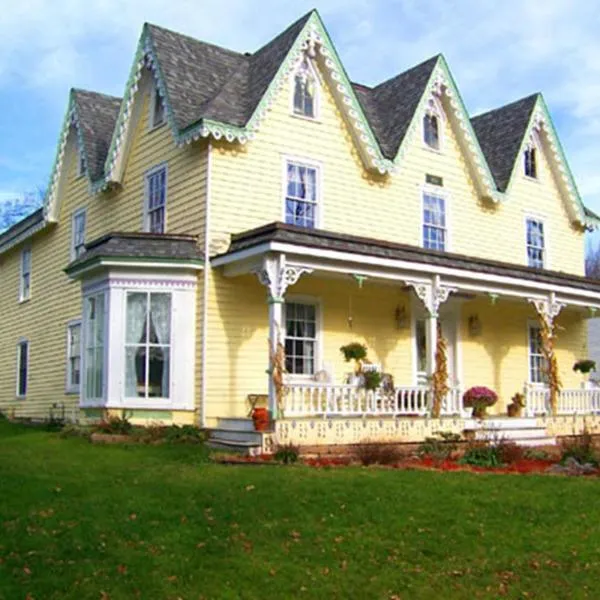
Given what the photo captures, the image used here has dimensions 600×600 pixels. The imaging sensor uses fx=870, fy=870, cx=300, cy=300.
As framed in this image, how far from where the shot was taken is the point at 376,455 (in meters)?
15.6

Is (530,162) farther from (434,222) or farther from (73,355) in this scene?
(73,355)

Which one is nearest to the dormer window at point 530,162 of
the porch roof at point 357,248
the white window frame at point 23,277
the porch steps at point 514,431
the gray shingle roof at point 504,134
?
the gray shingle roof at point 504,134

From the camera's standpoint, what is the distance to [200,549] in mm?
A: 9188

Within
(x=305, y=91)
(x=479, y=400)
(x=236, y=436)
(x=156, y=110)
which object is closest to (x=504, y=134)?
(x=305, y=91)

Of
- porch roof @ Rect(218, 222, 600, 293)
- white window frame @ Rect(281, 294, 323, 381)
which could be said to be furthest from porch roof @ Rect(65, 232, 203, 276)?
white window frame @ Rect(281, 294, 323, 381)

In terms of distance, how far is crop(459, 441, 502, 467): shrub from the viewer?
16234 millimetres

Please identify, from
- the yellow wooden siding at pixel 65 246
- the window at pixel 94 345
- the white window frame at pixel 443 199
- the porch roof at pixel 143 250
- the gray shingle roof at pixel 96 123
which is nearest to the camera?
the porch roof at pixel 143 250

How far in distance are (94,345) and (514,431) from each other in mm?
9983

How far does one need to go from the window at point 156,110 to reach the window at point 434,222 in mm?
7530

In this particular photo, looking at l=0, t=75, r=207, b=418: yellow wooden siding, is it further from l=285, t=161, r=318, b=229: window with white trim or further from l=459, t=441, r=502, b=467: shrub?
l=459, t=441, r=502, b=467: shrub

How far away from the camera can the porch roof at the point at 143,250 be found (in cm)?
1877

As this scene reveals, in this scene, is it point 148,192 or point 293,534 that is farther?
point 148,192

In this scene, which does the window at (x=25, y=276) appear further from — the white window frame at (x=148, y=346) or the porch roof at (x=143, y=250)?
the white window frame at (x=148, y=346)

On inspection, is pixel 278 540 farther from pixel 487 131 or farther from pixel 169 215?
pixel 487 131
